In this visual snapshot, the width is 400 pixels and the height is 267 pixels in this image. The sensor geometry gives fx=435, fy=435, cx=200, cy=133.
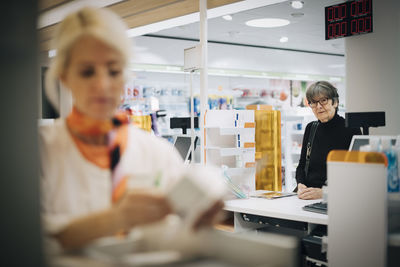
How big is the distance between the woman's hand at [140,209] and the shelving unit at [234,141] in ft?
10.3

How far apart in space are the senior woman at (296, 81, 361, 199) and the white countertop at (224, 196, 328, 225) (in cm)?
21

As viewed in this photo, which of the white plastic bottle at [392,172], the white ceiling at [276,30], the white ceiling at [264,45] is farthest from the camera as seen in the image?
the white ceiling at [264,45]

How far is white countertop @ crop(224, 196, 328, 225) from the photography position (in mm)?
3078

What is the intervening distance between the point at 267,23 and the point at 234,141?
4.70m

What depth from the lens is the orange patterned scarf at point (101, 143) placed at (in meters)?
1.15

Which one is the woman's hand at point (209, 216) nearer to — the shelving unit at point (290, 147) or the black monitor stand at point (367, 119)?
the black monitor stand at point (367, 119)

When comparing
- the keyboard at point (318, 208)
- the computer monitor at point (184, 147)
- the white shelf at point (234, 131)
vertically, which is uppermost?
the white shelf at point (234, 131)

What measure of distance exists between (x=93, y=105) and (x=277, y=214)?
238 centimetres

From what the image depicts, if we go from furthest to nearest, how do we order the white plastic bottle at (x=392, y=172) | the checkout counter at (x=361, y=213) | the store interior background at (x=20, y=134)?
the white plastic bottle at (x=392, y=172) → the checkout counter at (x=361, y=213) → the store interior background at (x=20, y=134)

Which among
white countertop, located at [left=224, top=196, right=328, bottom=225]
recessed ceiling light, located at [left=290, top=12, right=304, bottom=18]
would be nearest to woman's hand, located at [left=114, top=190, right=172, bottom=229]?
white countertop, located at [left=224, top=196, right=328, bottom=225]

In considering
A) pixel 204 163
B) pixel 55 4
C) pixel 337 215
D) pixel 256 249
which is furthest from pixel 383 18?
pixel 256 249

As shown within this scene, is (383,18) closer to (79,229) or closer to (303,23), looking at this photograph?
(303,23)

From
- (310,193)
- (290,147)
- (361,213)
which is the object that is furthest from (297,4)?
(361,213)

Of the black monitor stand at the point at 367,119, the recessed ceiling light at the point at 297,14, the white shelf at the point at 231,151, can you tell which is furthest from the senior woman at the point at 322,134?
the recessed ceiling light at the point at 297,14
